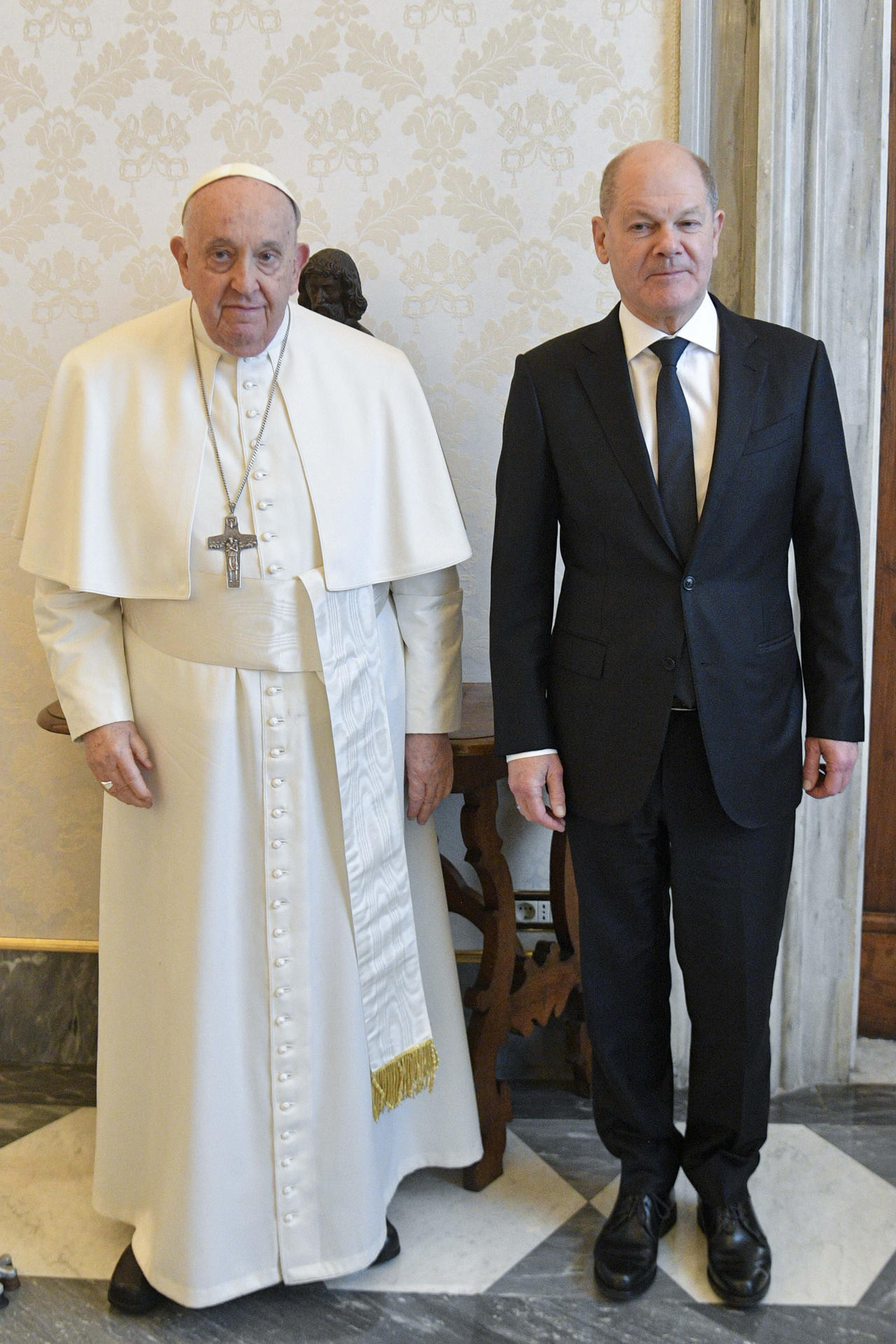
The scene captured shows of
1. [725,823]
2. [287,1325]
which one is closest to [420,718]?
[725,823]

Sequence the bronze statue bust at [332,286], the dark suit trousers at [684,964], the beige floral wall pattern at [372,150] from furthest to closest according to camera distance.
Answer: the beige floral wall pattern at [372,150] → the bronze statue bust at [332,286] → the dark suit trousers at [684,964]

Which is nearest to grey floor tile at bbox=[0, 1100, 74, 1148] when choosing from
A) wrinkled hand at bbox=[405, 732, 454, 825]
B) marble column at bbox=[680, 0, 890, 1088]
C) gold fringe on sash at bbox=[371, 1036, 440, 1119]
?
gold fringe on sash at bbox=[371, 1036, 440, 1119]

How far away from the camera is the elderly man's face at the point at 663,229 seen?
6.07 feet

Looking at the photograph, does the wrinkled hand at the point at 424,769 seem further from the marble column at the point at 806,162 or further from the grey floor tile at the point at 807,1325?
the marble column at the point at 806,162

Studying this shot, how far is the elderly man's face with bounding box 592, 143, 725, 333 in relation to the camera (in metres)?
1.85

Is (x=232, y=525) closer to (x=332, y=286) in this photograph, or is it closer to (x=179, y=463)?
(x=179, y=463)

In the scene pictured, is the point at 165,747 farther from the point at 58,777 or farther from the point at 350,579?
the point at 58,777

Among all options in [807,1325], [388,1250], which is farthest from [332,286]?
[807,1325]

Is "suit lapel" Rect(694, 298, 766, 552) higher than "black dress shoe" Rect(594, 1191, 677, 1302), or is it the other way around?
"suit lapel" Rect(694, 298, 766, 552)

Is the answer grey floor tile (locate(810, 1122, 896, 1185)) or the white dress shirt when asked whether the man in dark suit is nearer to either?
the white dress shirt

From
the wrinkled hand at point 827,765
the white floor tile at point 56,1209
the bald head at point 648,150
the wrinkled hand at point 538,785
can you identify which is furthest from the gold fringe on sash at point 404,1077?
the bald head at point 648,150

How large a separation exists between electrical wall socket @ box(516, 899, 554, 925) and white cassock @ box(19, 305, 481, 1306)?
874mm

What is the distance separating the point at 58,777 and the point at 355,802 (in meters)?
1.24

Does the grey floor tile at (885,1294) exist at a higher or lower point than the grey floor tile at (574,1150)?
lower
